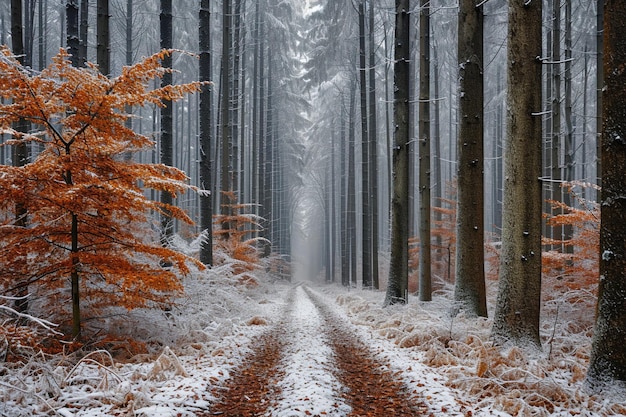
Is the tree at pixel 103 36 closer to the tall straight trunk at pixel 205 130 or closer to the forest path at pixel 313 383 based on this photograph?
the tall straight trunk at pixel 205 130

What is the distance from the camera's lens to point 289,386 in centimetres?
484

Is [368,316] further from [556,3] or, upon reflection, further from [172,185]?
[556,3]

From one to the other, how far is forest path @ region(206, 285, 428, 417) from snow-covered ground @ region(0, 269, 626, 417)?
0.11 ft

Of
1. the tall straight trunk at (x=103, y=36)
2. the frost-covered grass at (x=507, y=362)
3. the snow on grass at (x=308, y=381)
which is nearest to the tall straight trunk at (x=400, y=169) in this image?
the frost-covered grass at (x=507, y=362)

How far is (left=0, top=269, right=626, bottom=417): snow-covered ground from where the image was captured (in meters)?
3.96

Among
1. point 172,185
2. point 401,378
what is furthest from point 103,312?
point 401,378

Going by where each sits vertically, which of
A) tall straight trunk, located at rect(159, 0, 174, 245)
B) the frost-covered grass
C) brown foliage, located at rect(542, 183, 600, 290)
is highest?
tall straight trunk, located at rect(159, 0, 174, 245)

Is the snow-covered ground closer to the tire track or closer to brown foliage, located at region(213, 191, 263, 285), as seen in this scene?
the tire track

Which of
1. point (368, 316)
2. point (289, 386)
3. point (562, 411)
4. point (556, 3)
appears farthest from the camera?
point (556, 3)

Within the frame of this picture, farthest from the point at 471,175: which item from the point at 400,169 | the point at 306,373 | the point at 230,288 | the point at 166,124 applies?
the point at 166,124

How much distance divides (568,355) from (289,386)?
11.6 feet

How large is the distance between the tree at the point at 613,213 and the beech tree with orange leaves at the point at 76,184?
4.72 m

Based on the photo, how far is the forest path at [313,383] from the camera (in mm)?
4184

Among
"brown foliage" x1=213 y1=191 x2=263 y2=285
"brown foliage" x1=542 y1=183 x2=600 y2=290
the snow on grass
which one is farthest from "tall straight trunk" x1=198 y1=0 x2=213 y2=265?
"brown foliage" x1=542 y1=183 x2=600 y2=290
